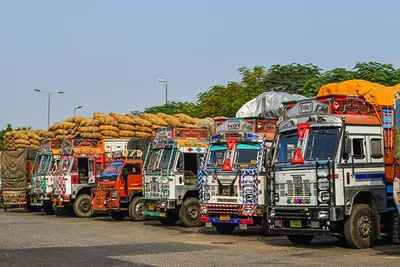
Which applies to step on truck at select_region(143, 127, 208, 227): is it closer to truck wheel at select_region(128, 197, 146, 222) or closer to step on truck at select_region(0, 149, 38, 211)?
truck wheel at select_region(128, 197, 146, 222)

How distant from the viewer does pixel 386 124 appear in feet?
57.9

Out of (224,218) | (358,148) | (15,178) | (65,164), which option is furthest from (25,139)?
(358,148)

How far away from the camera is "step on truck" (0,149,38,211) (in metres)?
37.0

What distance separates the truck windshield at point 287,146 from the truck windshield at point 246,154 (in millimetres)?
2393

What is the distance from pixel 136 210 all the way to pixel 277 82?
17.0 metres

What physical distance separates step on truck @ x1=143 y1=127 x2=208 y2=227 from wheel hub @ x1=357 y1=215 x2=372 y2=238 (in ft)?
27.7

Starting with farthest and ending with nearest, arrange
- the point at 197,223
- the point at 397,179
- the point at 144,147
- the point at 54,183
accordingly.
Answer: the point at 54,183 → the point at 144,147 → the point at 197,223 → the point at 397,179

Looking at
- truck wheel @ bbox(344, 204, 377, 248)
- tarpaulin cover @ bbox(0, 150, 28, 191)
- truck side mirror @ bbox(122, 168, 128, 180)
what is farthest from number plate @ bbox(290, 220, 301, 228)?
tarpaulin cover @ bbox(0, 150, 28, 191)

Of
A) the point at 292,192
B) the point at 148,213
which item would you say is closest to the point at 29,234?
the point at 148,213

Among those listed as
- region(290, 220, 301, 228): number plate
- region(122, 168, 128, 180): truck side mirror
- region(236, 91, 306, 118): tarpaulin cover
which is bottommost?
region(290, 220, 301, 228): number plate

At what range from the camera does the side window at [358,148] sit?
55.5 feet

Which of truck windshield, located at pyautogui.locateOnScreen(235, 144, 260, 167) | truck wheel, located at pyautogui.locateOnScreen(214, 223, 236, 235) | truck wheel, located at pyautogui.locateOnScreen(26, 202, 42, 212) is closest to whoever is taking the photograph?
truck windshield, located at pyautogui.locateOnScreen(235, 144, 260, 167)

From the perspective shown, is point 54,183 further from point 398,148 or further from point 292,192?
point 398,148

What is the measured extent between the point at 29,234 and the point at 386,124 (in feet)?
34.6
